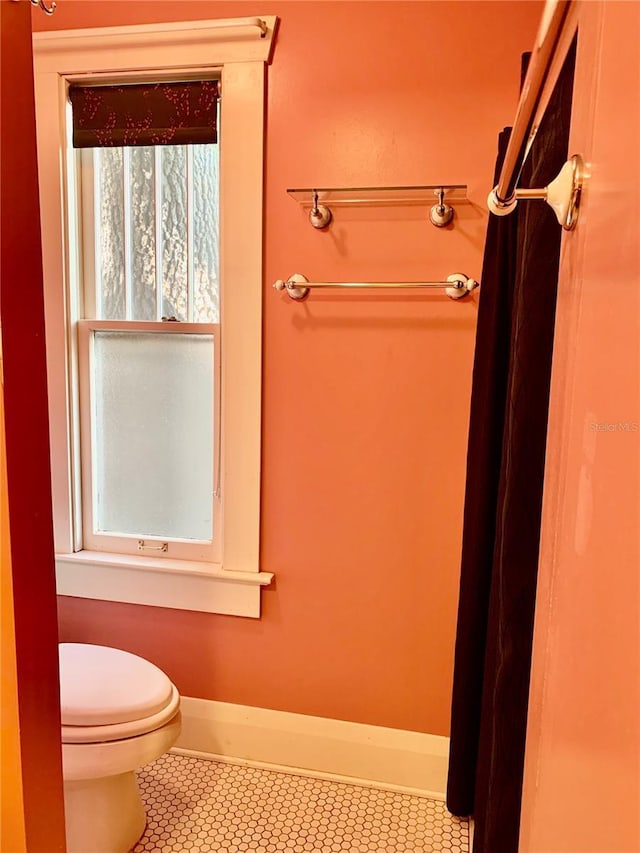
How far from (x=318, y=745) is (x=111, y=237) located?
1.72 meters

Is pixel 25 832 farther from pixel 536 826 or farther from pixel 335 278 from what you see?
pixel 335 278

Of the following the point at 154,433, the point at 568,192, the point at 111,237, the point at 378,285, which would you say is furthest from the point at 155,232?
the point at 568,192

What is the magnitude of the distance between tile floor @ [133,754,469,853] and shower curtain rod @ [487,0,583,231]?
164cm

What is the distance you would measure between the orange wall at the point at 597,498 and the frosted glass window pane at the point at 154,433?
1.48 meters

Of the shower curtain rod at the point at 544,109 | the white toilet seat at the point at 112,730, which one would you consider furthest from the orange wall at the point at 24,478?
the shower curtain rod at the point at 544,109

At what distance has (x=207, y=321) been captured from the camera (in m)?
1.97

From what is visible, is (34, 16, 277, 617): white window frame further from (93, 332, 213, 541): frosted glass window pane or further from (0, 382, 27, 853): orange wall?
(0, 382, 27, 853): orange wall

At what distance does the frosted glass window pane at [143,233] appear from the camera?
196cm

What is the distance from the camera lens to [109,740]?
148 centimetres

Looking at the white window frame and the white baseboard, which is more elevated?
the white window frame

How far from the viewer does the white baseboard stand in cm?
187

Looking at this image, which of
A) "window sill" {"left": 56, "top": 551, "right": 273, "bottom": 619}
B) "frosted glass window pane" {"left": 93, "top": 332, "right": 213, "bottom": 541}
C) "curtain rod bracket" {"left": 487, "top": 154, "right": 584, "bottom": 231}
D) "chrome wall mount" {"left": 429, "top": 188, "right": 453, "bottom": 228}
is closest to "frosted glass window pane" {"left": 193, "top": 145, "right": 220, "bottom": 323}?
"frosted glass window pane" {"left": 93, "top": 332, "right": 213, "bottom": 541}

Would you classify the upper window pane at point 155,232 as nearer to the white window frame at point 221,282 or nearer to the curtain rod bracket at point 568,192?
the white window frame at point 221,282

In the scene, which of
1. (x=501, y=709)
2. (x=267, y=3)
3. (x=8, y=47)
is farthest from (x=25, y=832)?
(x=267, y=3)
